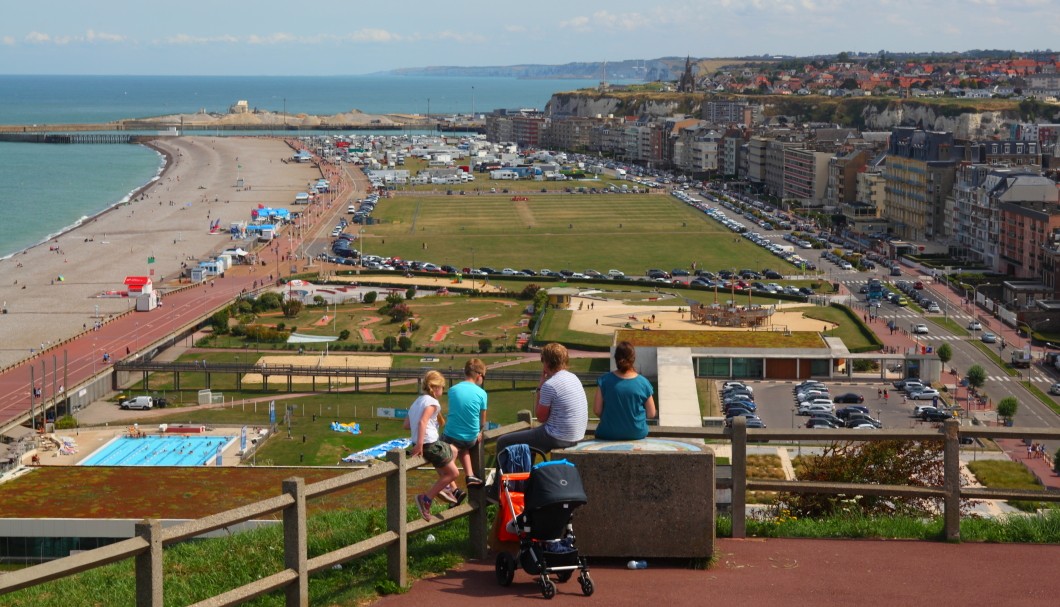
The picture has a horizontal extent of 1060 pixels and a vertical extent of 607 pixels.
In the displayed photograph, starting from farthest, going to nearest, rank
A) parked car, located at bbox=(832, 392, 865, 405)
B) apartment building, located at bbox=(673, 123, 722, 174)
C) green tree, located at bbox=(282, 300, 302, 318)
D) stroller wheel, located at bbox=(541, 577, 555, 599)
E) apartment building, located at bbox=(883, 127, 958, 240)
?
apartment building, located at bbox=(673, 123, 722, 174) → apartment building, located at bbox=(883, 127, 958, 240) → green tree, located at bbox=(282, 300, 302, 318) → parked car, located at bbox=(832, 392, 865, 405) → stroller wheel, located at bbox=(541, 577, 555, 599)

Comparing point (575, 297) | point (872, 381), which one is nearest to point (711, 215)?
point (575, 297)

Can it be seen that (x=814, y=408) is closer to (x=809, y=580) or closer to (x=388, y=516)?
(x=809, y=580)

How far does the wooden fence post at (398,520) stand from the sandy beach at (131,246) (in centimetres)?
3313

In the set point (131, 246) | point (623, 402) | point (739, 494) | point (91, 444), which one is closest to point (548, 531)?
point (623, 402)

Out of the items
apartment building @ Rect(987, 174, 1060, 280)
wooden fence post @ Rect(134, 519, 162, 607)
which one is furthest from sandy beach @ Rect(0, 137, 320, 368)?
apartment building @ Rect(987, 174, 1060, 280)

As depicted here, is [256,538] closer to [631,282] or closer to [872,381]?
[872,381]

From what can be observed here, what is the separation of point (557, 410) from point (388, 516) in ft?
4.14

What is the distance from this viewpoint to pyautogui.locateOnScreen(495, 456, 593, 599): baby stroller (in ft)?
24.6

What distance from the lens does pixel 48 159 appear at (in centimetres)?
12400

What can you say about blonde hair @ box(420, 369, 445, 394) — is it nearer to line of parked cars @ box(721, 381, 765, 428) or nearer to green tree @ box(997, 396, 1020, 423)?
line of parked cars @ box(721, 381, 765, 428)

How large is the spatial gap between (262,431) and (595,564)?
23.2m

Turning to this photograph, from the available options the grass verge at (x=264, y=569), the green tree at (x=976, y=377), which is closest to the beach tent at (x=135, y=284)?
the green tree at (x=976, y=377)

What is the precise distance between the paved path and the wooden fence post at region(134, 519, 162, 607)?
60.8 inches

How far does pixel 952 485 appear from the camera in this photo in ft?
28.4
